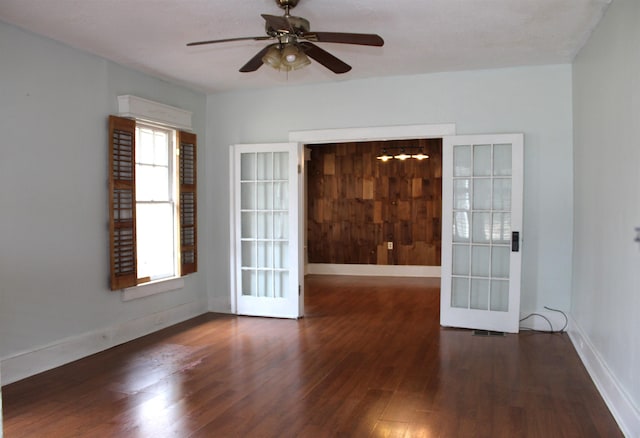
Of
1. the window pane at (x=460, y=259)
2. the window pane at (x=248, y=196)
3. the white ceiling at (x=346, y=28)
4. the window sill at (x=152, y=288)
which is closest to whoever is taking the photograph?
the white ceiling at (x=346, y=28)

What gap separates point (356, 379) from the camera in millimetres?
3816

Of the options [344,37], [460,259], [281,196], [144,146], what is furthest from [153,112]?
[460,259]

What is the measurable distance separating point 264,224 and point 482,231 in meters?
2.48

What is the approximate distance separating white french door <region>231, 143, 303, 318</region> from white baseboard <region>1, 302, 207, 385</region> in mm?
810

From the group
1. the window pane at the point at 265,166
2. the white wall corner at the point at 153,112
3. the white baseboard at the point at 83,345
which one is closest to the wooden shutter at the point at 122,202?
the white wall corner at the point at 153,112

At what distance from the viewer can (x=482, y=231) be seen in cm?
518

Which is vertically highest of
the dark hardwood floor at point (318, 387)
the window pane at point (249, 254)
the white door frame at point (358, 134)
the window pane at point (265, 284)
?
the white door frame at point (358, 134)

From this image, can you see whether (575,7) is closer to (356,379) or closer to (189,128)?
(356,379)

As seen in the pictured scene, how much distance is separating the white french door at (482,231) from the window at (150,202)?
9.46 ft

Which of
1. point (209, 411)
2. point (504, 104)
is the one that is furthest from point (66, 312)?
point (504, 104)

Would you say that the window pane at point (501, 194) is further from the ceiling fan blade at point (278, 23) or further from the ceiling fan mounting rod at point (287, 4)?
the ceiling fan blade at point (278, 23)

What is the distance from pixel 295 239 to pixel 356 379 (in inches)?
89.0

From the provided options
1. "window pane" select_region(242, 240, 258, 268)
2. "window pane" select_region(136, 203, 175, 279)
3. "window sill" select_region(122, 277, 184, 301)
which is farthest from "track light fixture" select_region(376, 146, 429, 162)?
"window sill" select_region(122, 277, 184, 301)

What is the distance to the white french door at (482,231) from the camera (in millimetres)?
5016
